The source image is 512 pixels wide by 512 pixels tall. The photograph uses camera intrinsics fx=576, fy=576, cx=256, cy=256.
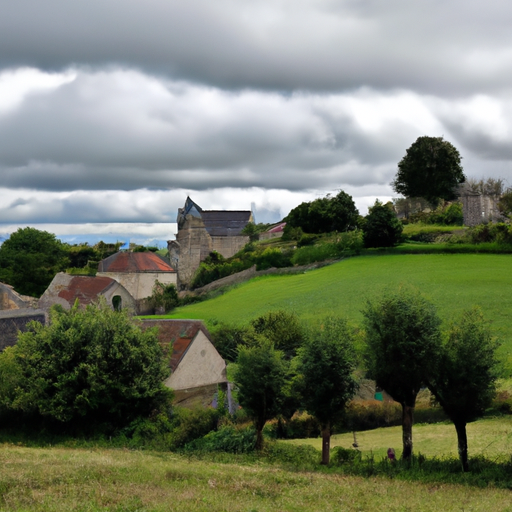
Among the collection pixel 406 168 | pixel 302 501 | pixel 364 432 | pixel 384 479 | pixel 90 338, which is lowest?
pixel 364 432

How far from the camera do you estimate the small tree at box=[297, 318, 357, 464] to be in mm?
23266

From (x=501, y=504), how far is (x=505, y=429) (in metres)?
11.8

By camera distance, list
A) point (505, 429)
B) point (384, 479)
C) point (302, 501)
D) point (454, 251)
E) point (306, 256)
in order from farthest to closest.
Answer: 1. point (306, 256)
2. point (454, 251)
3. point (505, 429)
4. point (384, 479)
5. point (302, 501)

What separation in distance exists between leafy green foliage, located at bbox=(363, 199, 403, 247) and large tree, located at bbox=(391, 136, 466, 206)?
2135 centimetres

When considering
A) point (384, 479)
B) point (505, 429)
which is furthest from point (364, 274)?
point (384, 479)

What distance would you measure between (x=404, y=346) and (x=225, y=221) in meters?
77.1

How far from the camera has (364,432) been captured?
1098 inches

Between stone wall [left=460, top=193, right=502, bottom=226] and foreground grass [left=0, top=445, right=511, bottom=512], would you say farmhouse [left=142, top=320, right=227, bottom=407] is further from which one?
stone wall [left=460, top=193, right=502, bottom=226]

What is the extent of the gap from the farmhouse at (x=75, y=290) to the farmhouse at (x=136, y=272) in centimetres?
1626

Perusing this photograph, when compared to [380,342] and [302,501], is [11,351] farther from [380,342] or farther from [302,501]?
[302,501]

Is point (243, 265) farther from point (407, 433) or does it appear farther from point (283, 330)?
point (407, 433)

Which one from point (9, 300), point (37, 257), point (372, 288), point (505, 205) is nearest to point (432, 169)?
point (505, 205)

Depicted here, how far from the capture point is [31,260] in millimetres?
88375

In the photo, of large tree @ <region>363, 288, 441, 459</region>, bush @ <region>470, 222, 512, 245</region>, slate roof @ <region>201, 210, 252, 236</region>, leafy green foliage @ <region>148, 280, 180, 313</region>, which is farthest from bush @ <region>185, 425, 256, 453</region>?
slate roof @ <region>201, 210, 252, 236</region>
